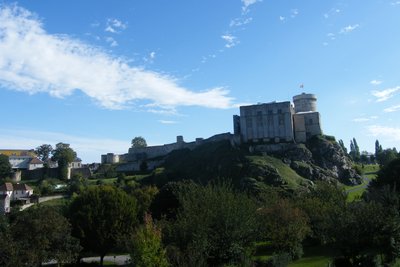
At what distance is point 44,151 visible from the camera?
140000 mm

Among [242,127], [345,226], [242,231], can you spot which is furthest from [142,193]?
[242,127]

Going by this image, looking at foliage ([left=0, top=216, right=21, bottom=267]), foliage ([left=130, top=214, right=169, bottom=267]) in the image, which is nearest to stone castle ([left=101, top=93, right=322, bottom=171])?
foliage ([left=0, top=216, right=21, bottom=267])

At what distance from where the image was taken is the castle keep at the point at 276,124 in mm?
94188

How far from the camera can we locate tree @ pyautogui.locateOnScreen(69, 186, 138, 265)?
1596 inches

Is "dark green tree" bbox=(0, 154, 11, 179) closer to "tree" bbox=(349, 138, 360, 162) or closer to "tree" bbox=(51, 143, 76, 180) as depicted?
"tree" bbox=(51, 143, 76, 180)

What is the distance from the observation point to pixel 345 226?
27.2 m

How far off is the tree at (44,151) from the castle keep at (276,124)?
7639cm

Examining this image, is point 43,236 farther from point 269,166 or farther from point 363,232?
point 269,166

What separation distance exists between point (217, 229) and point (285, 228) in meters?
7.12

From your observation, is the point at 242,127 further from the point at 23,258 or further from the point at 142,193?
the point at 23,258

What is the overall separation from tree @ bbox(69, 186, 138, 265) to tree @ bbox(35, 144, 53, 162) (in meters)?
102

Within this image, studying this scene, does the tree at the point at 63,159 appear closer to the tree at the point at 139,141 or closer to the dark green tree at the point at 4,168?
the dark green tree at the point at 4,168

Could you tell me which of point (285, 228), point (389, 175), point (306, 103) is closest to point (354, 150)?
point (306, 103)

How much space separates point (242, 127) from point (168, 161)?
84.6 ft
